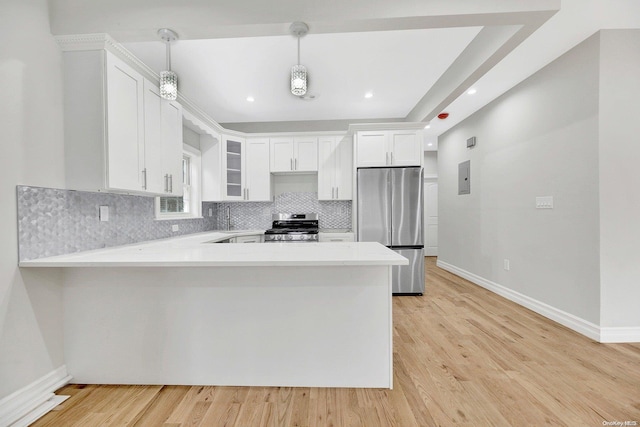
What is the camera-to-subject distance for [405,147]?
3877mm

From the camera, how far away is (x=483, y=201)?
405 cm

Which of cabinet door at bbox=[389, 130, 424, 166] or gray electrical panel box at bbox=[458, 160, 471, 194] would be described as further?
gray electrical panel box at bbox=[458, 160, 471, 194]

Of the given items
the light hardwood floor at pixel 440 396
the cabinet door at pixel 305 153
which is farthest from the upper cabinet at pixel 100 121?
the cabinet door at pixel 305 153

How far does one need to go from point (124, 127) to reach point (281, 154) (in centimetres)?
254

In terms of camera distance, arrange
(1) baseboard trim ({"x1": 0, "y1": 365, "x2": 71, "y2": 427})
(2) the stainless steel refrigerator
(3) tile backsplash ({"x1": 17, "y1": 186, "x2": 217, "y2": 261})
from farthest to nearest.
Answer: (2) the stainless steel refrigerator
(3) tile backsplash ({"x1": 17, "y1": 186, "x2": 217, "y2": 261})
(1) baseboard trim ({"x1": 0, "y1": 365, "x2": 71, "y2": 427})

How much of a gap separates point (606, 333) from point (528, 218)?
50.6 inches

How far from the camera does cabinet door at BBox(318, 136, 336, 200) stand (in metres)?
4.38

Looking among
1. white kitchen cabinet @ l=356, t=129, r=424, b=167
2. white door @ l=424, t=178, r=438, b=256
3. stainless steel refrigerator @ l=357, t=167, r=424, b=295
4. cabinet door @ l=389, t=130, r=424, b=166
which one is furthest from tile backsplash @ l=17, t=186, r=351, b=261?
white door @ l=424, t=178, r=438, b=256

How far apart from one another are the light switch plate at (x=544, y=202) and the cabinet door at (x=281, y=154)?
327 centimetres

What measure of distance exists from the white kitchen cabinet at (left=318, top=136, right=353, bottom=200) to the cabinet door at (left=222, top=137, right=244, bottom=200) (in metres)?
1.28

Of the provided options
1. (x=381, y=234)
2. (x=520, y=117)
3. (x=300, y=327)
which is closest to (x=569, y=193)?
(x=520, y=117)

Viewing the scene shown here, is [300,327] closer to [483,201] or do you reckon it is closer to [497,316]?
[497,316]

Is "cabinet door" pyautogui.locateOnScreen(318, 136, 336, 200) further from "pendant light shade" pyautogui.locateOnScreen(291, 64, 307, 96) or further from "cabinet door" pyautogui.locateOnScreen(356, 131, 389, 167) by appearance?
"pendant light shade" pyautogui.locateOnScreen(291, 64, 307, 96)

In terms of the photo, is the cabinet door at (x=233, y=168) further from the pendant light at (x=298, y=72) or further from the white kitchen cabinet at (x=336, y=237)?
the pendant light at (x=298, y=72)
